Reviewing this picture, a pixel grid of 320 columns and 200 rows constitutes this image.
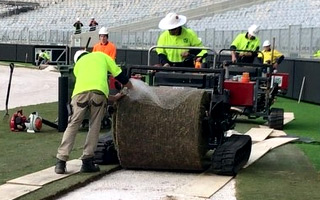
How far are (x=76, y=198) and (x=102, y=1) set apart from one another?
4686cm

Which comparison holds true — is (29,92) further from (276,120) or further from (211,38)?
(211,38)

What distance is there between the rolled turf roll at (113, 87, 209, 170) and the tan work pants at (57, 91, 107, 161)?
11.2 inches

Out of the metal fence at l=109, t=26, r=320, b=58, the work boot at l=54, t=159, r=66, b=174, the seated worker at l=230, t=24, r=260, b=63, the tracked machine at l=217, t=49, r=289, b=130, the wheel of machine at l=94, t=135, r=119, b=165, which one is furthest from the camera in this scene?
the metal fence at l=109, t=26, r=320, b=58

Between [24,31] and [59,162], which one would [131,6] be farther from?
[59,162]

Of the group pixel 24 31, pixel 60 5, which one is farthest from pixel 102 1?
pixel 24 31

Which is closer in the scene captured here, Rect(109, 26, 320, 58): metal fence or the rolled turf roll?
the rolled turf roll

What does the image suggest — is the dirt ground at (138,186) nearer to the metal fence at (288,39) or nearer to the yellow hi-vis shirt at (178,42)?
the yellow hi-vis shirt at (178,42)

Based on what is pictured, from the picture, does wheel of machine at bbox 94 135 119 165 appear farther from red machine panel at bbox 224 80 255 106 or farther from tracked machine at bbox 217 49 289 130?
tracked machine at bbox 217 49 289 130

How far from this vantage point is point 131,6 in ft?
163

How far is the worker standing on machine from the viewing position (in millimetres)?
8086

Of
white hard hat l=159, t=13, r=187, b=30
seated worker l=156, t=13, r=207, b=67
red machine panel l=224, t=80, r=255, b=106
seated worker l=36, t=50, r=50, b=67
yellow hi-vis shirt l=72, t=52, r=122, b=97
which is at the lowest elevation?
seated worker l=36, t=50, r=50, b=67

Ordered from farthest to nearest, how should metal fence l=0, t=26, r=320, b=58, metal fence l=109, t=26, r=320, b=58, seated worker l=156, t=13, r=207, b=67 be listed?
metal fence l=0, t=26, r=320, b=58
metal fence l=109, t=26, r=320, b=58
seated worker l=156, t=13, r=207, b=67

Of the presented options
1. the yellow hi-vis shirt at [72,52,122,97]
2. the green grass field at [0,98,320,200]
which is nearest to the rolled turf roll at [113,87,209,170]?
the yellow hi-vis shirt at [72,52,122,97]

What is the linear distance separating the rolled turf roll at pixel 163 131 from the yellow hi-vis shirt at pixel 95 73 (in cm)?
39
